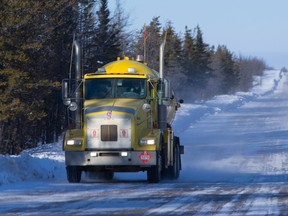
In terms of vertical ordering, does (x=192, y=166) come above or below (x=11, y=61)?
below

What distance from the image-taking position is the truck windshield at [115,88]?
18.7 metres

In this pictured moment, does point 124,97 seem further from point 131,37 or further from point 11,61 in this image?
point 131,37

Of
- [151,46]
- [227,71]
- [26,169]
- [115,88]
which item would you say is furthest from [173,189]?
[227,71]

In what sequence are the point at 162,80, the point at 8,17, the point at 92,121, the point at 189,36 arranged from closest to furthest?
the point at 92,121 < the point at 162,80 < the point at 8,17 < the point at 189,36

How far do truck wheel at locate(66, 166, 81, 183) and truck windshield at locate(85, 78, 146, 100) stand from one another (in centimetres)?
180

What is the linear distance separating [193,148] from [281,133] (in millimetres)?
10330

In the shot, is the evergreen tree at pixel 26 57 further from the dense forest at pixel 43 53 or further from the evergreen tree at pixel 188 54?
the evergreen tree at pixel 188 54

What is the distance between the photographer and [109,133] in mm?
17672

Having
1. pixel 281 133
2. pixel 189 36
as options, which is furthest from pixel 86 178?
pixel 189 36

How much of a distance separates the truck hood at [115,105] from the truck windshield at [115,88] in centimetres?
19

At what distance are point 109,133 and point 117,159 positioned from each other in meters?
0.61

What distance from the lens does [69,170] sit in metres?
18.0

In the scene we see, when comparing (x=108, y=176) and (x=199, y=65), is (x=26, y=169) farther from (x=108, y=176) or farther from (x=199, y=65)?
(x=199, y=65)

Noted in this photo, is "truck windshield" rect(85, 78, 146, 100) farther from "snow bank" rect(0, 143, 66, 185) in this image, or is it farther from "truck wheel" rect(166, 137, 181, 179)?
"truck wheel" rect(166, 137, 181, 179)
